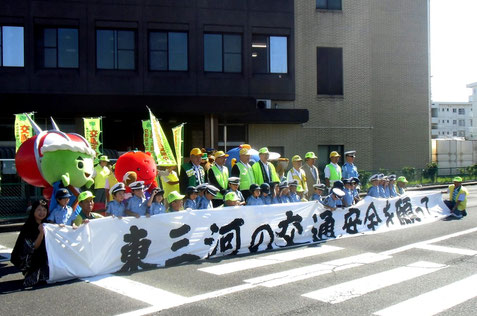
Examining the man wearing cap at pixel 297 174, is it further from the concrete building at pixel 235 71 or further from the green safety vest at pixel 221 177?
the concrete building at pixel 235 71

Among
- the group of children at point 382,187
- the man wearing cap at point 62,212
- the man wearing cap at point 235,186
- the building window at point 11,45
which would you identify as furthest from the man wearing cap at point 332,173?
the building window at point 11,45

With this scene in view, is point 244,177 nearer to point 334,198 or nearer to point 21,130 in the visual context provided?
point 334,198

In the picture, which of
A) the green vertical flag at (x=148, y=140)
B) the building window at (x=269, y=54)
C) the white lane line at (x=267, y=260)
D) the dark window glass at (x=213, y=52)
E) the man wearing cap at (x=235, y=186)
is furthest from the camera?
the building window at (x=269, y=54)

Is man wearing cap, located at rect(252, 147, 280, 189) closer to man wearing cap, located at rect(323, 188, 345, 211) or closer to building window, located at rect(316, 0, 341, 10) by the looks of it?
man wearing cap, located at rect(323, 188, 345, 211)

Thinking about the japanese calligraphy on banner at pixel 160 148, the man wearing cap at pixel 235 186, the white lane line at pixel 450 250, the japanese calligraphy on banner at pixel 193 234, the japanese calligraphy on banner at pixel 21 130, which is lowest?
the white lane line at pixel 450 250


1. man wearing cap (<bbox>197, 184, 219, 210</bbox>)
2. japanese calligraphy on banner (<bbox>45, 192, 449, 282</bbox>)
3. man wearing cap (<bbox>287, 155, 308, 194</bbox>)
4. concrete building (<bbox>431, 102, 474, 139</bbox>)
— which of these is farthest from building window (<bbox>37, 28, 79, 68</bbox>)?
concrete building (<bbox>431, 102, 474, 139</bbox>)

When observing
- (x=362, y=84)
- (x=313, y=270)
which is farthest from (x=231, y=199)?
(x=362, y=84)

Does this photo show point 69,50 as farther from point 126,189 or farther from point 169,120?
point 126,189

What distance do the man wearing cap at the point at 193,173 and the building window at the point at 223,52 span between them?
14.8 metres

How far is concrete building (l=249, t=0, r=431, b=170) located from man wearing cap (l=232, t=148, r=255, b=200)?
1484cm

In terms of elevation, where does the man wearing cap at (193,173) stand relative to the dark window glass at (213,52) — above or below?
below

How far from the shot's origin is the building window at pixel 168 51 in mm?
25344

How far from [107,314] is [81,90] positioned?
19395 millimetres

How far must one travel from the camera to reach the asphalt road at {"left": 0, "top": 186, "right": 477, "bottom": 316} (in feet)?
22.4
